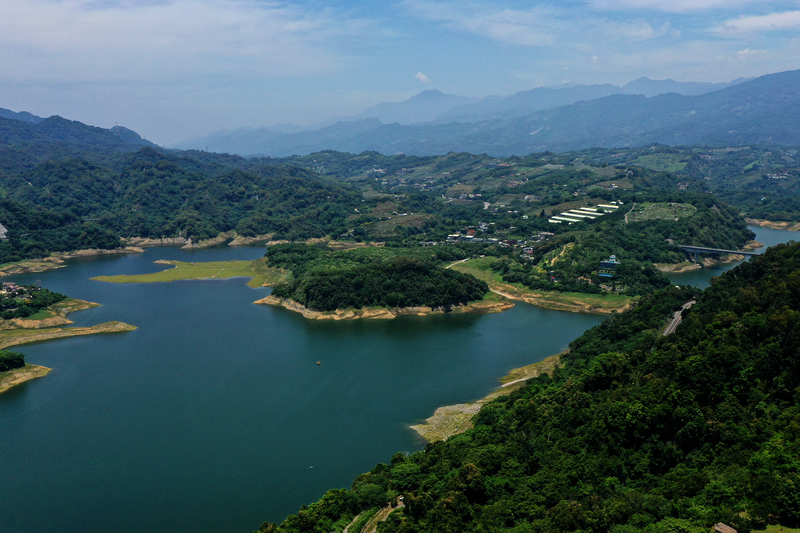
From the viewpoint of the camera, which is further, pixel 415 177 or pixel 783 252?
pixel 415 177

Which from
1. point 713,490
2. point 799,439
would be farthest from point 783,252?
point 713,490

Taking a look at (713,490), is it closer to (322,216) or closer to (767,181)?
(322,216)

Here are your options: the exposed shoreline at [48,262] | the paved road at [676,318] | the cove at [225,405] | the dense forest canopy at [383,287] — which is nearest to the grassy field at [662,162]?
the dense forest canopy at [383,287]

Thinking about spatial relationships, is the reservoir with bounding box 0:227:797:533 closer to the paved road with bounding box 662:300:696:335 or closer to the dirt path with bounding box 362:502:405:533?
the dirt path with bounding box 362:502:405:533

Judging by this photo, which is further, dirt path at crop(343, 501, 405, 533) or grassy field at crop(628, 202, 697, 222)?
grassy field at crop(628, 202, 697, 222)

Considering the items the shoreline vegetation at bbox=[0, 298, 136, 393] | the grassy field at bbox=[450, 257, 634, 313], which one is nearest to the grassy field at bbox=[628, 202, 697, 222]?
the grassy field at bbox=[450, 257, 634, 313]

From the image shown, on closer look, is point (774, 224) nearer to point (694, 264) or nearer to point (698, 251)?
point (698, 251)
